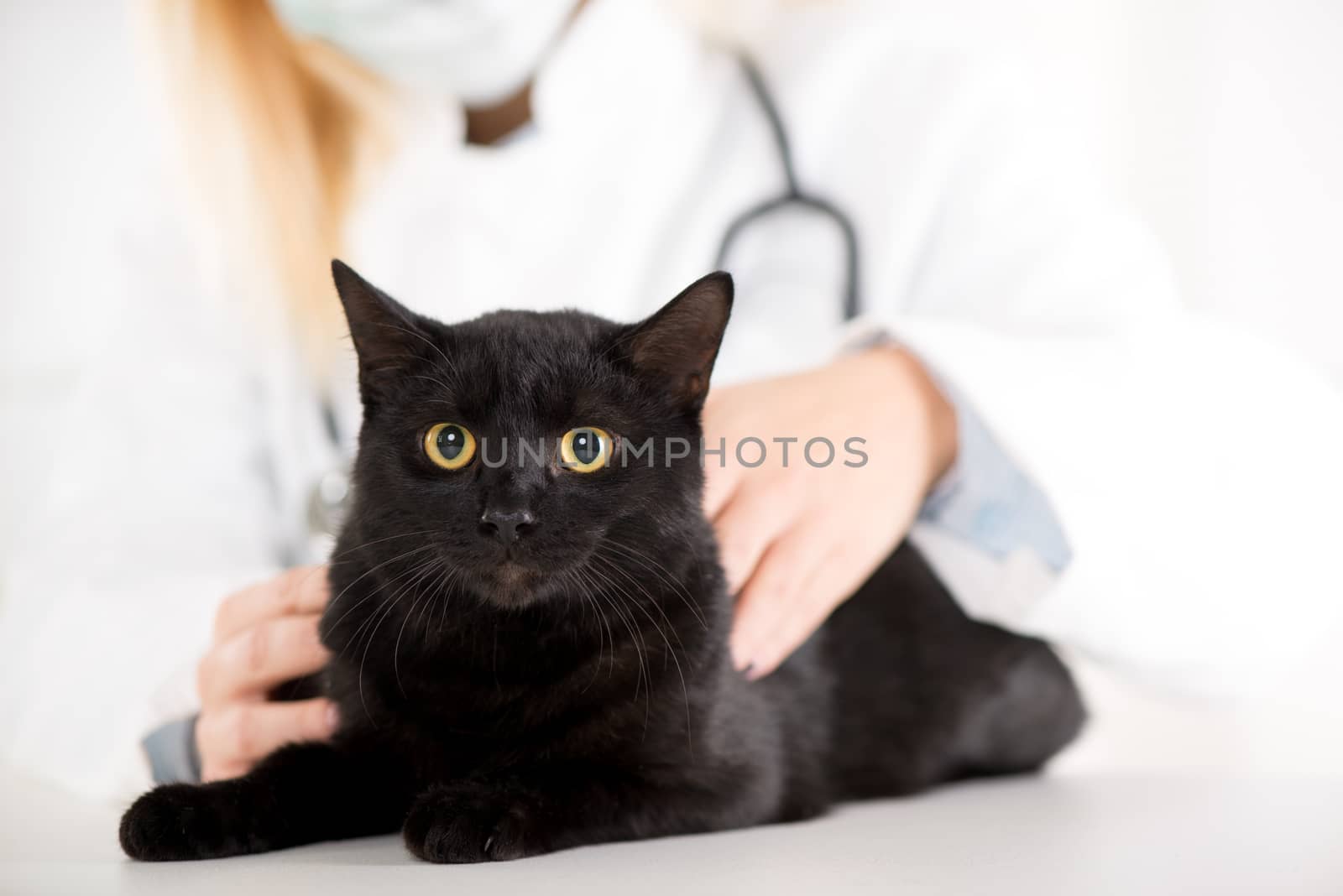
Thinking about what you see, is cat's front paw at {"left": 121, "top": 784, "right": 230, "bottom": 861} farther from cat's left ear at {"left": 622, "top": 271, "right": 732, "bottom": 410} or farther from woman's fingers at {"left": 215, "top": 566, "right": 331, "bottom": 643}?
cat's left ear at {"left": 622, "top": 271, "right": 732, "bottom": 410}

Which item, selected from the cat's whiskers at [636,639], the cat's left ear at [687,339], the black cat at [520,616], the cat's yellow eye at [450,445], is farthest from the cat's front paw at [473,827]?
the cat's left ear at [687,339]

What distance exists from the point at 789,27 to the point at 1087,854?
1340mm

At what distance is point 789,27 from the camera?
5.41 ft

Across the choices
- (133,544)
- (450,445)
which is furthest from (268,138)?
(450,445)

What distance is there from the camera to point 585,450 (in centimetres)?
81

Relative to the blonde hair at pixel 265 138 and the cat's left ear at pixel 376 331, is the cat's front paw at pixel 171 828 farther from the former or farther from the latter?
the blonde hair at pixel 265 138

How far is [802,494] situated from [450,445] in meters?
0.37

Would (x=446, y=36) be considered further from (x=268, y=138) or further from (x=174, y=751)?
(x=174, y=751)

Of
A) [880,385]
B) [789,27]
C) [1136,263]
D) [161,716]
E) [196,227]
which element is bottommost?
[161,716]

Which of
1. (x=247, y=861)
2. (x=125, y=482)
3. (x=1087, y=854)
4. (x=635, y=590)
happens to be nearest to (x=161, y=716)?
(x=125, y=482)

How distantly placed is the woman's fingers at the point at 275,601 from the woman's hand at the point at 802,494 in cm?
41

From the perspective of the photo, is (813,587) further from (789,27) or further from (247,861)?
(789,27)

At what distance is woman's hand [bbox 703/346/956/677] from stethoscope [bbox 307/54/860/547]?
1.20ft

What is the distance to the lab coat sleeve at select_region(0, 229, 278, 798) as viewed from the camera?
3.98 feet
